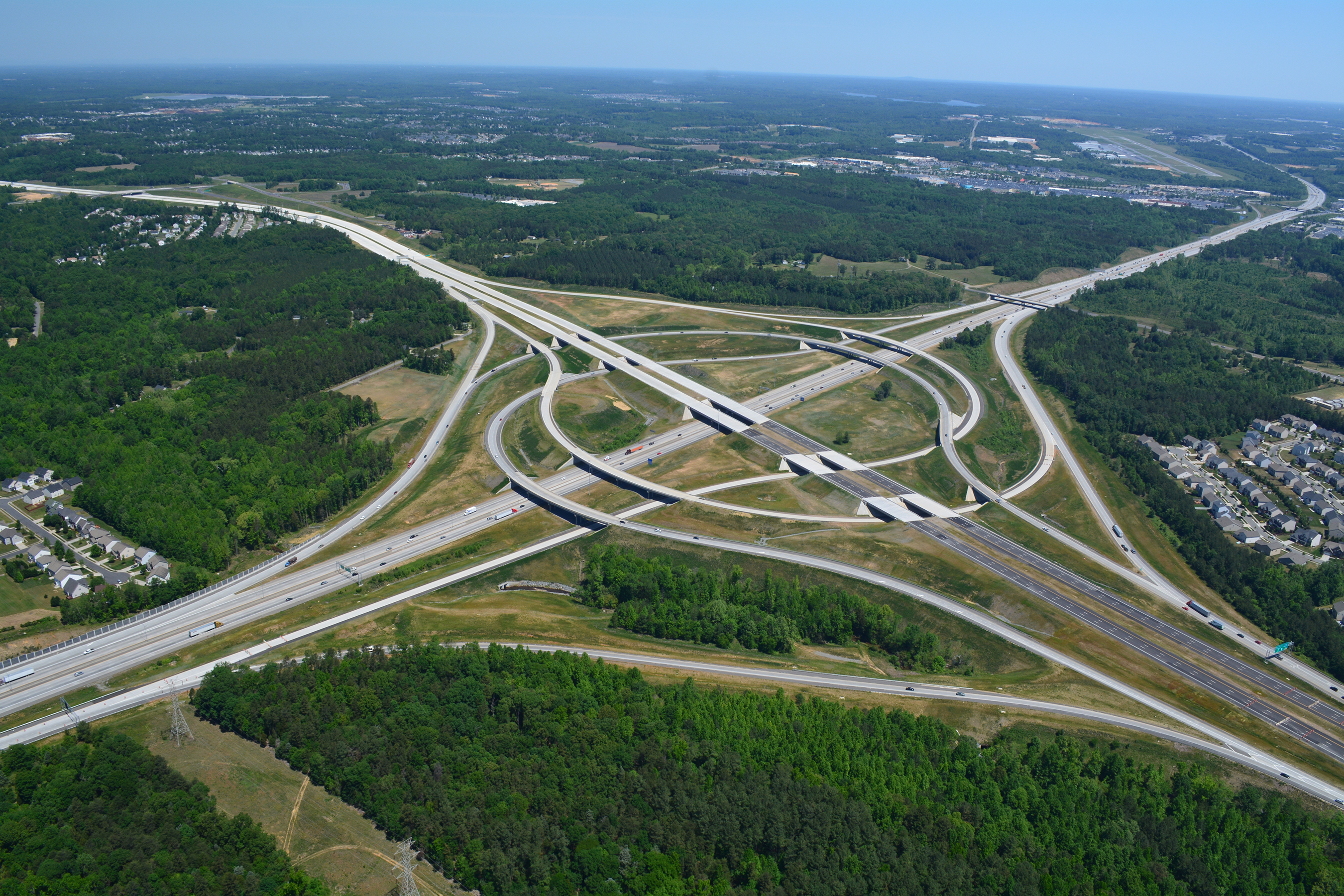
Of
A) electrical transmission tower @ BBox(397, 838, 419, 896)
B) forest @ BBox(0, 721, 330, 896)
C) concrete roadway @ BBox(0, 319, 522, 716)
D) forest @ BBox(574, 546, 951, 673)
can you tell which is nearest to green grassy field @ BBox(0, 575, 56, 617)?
concrete roadway @ BBox(0, 319, 522, 716)

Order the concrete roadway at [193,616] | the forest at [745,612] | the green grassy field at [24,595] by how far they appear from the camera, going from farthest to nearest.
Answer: the forest at [745,612] < the green grassy field at [24,595] < the concrete roadway at [193,616]

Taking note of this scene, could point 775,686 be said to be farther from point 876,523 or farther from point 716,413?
point 716,413

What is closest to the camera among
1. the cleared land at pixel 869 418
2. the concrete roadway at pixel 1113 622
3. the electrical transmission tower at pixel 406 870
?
the electrical transmission tower at pixel 406 870

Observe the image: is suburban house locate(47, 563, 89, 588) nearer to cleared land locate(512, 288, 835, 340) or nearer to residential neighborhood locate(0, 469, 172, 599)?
residential neighborhood locate(0, 469, 172, 599)

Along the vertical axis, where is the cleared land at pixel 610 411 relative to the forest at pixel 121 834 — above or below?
above

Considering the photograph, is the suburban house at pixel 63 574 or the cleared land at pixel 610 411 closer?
the suburban house at pixel 63 574

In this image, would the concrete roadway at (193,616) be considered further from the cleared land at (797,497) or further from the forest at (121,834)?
the cleared land at (797,497)

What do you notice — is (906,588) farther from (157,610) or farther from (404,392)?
(404,392)

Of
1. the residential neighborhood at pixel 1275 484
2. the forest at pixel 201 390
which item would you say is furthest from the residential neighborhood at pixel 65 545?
the residential neighborhood at pixel 1275 484
